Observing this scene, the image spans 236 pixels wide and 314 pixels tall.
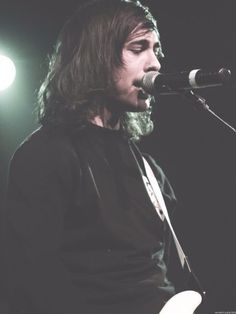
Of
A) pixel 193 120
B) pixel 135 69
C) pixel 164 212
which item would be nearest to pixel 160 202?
pixel 164 212

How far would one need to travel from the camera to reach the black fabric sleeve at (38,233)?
1.44 metres

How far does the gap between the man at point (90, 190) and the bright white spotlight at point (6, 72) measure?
110cm

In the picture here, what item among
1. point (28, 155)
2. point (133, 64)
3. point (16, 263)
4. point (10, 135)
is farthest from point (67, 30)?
point (10, 135)

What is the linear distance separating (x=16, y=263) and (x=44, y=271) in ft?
0.28

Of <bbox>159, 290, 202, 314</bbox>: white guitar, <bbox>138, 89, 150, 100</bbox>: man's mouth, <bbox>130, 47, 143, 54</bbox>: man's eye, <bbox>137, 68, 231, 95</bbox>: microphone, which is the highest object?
<bbox>130, 47, 143, 54</bbox>: man's eye

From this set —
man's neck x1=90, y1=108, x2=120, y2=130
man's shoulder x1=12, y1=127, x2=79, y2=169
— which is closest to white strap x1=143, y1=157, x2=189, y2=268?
man's neck x1=90, y1=108, x2=120, y2=130

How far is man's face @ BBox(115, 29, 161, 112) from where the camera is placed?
5.71 feet

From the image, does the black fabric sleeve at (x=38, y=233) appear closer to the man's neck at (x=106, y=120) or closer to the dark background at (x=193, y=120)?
the man's neck at (x=106, y=120)

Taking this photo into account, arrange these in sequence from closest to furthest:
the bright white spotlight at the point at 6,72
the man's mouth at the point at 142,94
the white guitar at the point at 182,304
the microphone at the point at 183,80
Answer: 1. the microphone at the point at 183,80
2. the white guitar at the point at 182,304
3. the man's mouth at the point at 142,94
4. the bright white spotlight at the point at 6,72

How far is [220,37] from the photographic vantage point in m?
3.12

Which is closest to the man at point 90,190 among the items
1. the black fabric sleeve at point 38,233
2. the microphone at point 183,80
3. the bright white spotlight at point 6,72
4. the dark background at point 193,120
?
the black fabric sleeve at point 38,233

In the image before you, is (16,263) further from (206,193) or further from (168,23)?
(168,23)

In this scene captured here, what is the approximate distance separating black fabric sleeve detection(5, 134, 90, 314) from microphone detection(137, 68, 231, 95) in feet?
1.18

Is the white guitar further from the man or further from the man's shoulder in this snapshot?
the man's shoulder
